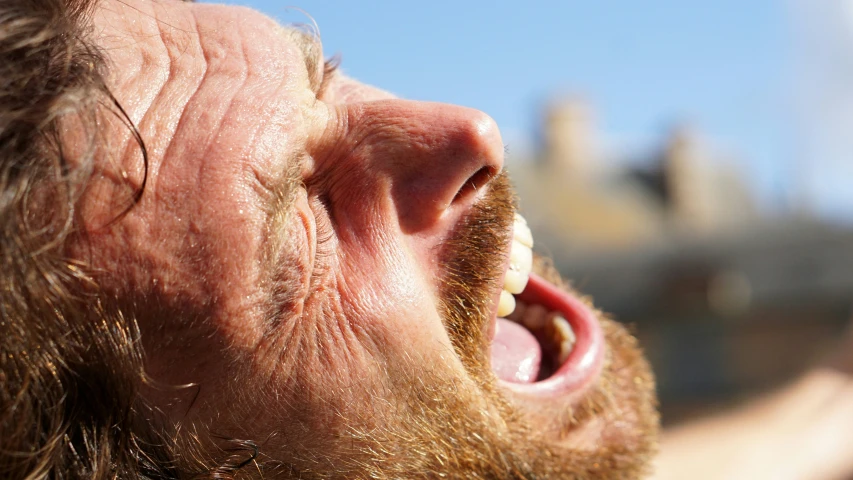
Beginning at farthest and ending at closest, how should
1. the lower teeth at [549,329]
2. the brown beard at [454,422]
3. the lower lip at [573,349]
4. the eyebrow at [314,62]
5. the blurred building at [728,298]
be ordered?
the blurred building at [728,298]
the lower teeth at [549,329]
the lower lip at [573,349]
the eyebrow at [314,62]
the brown beard at [454,422]

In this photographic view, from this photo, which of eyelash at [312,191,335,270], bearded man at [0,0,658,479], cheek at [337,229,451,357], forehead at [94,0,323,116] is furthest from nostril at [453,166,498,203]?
forehead at [94,0,323,116]

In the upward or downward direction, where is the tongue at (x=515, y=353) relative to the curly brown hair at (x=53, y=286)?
upward

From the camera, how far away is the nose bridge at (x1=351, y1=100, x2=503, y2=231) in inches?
75.1

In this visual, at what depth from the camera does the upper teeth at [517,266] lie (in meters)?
2.30

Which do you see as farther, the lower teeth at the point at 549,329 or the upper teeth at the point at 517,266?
the lower teeth at the point at 549,329

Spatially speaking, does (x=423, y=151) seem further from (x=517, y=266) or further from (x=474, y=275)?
(x=517, y=266)

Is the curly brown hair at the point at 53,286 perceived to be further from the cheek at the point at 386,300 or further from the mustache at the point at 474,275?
the mustache at the point at 474,275

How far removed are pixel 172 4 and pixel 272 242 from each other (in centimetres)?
68

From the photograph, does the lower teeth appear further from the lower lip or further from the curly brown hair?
the curly brown hair

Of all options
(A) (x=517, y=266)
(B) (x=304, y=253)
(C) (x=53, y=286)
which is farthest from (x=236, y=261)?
(A) (x=517, y=266)

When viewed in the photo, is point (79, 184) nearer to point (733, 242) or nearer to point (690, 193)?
point (733, 242)

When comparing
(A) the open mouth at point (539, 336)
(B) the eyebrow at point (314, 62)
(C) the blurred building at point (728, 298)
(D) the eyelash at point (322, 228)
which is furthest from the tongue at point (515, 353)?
(C) the blurred building at point (728, 298)

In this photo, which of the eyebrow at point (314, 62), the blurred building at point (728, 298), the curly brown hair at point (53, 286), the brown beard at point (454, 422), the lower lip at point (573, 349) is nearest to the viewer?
the curly brown hair at point (53, 286)

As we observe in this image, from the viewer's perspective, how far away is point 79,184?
1.53 m
